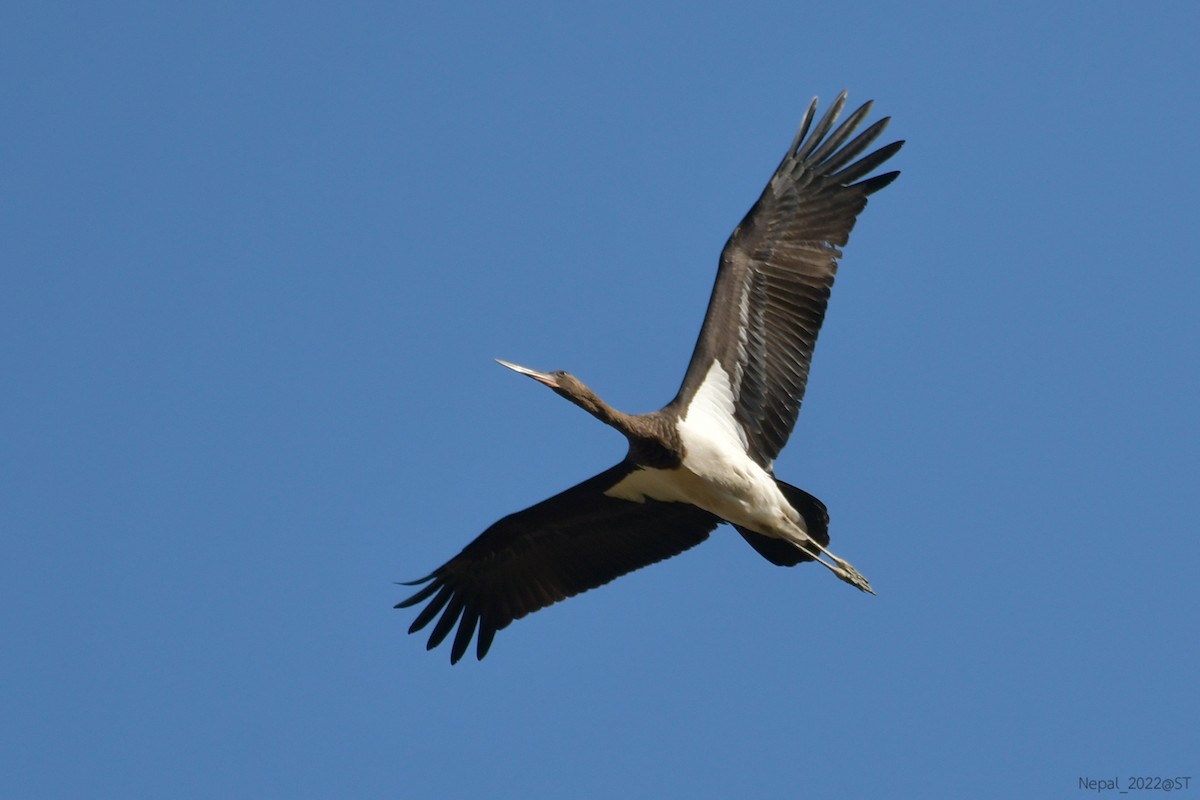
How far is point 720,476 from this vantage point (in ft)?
37.1

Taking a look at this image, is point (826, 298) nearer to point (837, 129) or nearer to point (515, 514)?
point (837, 129)

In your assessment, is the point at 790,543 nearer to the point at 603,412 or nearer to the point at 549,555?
the point at 603,412

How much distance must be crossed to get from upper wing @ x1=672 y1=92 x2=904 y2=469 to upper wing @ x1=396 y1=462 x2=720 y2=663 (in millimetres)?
1065

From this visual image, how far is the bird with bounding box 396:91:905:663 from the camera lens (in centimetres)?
1141

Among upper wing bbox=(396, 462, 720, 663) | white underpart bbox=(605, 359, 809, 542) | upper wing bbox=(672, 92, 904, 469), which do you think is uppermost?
upper wing bbox=(672, 92, 904, 469)

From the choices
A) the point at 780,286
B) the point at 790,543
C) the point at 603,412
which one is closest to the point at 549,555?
the point at 603,412

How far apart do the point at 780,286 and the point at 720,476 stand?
1.83 metres

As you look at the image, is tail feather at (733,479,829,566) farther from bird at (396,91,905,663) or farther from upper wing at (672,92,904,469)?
upper wing at (672,92,904,469)

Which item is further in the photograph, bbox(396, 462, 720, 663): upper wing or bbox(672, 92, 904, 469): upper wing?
bbox(396, 462, 720, 663): upper wing

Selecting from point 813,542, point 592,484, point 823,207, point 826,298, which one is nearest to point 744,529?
point 813,542

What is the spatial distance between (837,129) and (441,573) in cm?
530

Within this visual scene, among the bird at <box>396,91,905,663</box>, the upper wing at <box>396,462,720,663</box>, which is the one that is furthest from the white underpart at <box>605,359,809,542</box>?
the upper wing at <box>396,462,720,663</box>

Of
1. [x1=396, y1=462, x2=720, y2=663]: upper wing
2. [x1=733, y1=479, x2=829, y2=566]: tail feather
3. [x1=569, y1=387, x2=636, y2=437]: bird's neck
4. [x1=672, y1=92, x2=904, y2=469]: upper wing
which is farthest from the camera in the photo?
→ [x1=396, y1=462, x2=720, y2=663]: upper wing

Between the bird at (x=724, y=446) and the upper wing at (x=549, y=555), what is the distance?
12 mm
